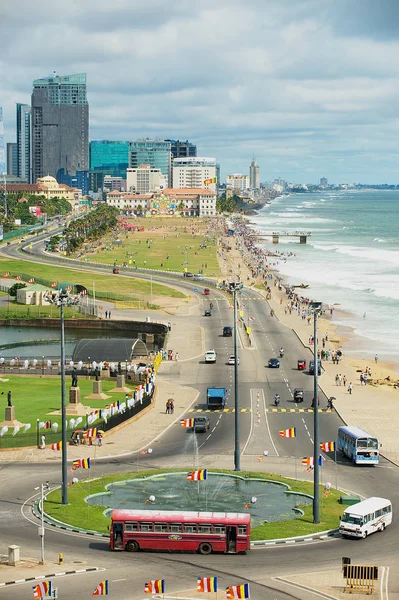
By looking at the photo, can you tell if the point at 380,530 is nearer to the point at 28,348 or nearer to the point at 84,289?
the point at 28,348

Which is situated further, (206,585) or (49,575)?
(49,575)

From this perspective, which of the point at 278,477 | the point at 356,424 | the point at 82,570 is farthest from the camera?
the point at 356,424

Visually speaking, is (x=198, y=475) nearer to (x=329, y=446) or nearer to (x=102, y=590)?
(x=329, y=446)

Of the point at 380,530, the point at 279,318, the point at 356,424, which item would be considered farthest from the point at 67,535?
the point at 279,318

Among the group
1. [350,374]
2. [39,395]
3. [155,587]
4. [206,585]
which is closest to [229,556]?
[206,585]

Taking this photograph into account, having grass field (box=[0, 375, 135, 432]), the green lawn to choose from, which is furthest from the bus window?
grass field (box=[0, 375, 135, 432])

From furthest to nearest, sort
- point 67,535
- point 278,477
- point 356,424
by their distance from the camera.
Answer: point 356,424 → point 278,477 → point 67,535
